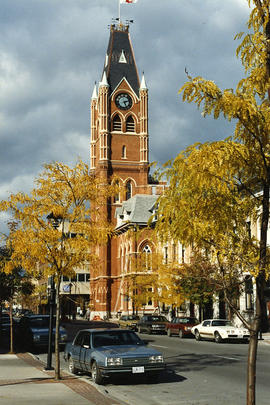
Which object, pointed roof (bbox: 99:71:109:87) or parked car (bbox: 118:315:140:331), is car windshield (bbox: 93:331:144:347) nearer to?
parked car (bbox: 118:315:140:331)

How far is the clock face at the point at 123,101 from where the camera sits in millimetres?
88438

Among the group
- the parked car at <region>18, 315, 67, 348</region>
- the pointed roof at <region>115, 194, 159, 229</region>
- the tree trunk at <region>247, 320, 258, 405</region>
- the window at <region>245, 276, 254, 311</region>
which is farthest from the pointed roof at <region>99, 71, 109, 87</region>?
the tree trunk at <region>247, 320, 258, 405</region>

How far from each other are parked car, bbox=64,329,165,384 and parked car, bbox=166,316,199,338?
70.4 ft

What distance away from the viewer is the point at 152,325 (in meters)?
41.8

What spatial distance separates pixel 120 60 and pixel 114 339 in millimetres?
81295

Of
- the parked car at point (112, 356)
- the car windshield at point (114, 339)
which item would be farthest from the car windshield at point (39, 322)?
the car windshield at point (114, 339)

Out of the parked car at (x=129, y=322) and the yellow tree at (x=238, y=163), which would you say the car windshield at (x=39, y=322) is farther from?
the yellow tree at (x=238, y=163)

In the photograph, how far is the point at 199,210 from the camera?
289 inches

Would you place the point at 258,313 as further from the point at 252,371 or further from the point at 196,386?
the point at 196,386

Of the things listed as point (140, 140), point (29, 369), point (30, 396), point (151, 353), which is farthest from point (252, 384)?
point (140, 140)

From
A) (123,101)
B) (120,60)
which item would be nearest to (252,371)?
(123,101)

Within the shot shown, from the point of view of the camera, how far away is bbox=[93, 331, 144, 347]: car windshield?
15.4 meters

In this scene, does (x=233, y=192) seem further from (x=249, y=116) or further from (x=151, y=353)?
(x=151, y=353)

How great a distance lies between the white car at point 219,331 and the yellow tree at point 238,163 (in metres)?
24.9
